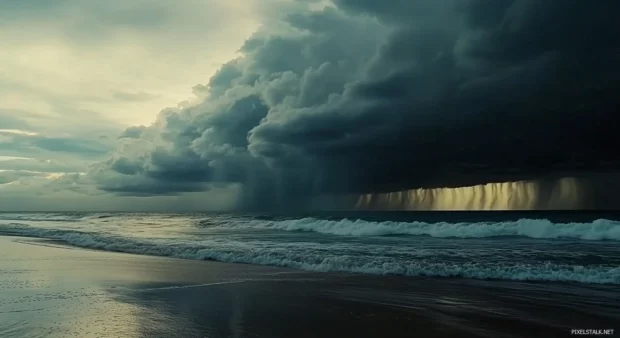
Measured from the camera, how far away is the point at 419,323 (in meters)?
7.88

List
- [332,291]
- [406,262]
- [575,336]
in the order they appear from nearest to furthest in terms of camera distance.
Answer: [575,336] < [332,291] < [406,262]

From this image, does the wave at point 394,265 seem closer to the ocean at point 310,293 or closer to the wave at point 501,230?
the ocean at point 310,293

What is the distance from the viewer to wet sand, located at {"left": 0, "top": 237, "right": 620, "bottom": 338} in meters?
7.40

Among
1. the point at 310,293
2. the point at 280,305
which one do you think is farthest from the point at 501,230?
the point at 280,305

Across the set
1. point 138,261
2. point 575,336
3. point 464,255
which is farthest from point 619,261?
point 138,261

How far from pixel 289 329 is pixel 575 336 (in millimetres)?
4690

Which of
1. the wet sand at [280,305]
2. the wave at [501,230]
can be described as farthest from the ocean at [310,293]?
the wave at [501,230]

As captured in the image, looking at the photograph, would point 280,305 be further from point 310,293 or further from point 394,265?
point 394,265

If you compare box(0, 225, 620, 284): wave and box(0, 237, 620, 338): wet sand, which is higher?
box(0, 225, 620, 284): wave

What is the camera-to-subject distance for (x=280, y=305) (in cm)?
931

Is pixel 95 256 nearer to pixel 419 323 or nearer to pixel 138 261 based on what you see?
pixel 138 261

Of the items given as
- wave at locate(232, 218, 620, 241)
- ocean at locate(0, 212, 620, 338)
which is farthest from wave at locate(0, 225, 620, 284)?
wave at locate(232, 218, 620, 241)

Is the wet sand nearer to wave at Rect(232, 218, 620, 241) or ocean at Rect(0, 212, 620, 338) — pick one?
ocean at Rect(0, 212, 620, 338)

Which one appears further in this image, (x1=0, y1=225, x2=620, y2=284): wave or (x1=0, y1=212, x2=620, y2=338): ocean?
(x1=0, y1=225, x2=620, y2=284): wave
